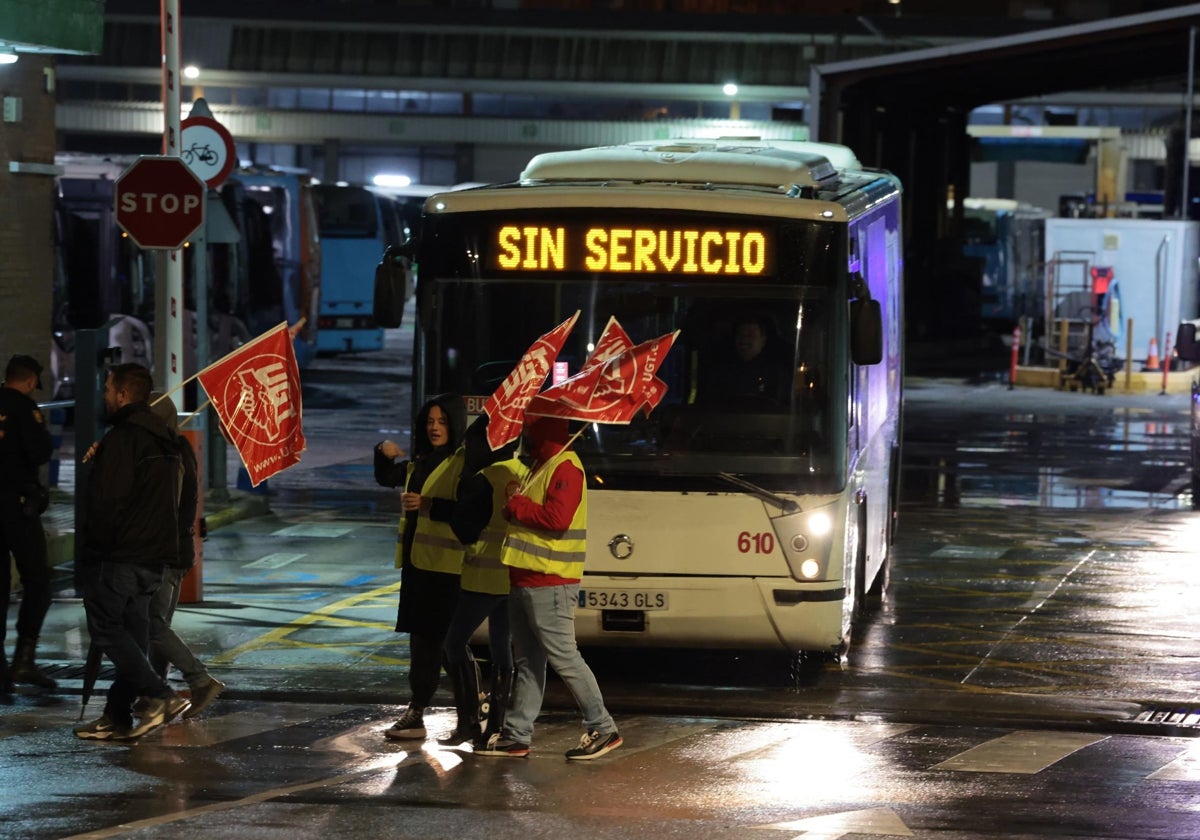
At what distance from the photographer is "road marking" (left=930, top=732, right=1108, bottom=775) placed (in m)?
9.09

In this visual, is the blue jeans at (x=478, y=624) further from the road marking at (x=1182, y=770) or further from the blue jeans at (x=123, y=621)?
the road marking at (x=1182, y=770)

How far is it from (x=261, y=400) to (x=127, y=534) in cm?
152

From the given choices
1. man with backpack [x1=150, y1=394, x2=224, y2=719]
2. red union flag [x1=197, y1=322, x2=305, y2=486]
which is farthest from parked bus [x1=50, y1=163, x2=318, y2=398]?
man with backpack [x1=150, y1=394, x2=224, y2=719]

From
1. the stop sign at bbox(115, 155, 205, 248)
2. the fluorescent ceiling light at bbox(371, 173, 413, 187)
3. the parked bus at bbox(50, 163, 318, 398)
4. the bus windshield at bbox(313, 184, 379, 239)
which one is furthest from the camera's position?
the fluorescent ceiling light at bbox(371, 173, 413, 187)

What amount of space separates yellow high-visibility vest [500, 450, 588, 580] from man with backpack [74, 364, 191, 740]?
1631 mm

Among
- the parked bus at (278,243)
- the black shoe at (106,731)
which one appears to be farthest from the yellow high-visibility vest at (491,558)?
the parked bus at (278,243)

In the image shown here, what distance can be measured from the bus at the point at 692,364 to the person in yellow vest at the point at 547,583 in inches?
60.8

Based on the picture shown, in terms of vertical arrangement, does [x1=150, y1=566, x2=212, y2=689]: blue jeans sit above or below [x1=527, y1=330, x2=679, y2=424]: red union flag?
below

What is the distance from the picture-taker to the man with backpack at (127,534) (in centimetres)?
940

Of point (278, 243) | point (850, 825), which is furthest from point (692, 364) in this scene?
point (278, 243)

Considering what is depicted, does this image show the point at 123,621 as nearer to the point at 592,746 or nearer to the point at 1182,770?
the point at 592,746

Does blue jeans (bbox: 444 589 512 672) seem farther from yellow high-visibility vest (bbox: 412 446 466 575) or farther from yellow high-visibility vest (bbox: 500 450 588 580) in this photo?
yellow high-visibility vest (bbox: 500 450 588 580)

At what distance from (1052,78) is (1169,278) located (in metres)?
6.84

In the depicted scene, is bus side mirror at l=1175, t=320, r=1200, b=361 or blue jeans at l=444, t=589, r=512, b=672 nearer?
blue jeans at l=444, t=589, r=512, b=672
